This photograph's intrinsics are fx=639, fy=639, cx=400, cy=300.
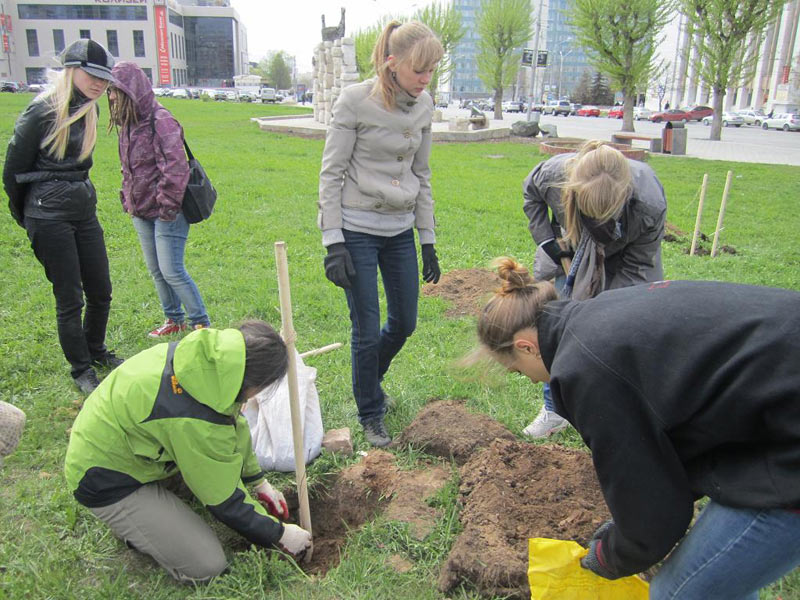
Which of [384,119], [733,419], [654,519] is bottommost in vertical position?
[654,519]

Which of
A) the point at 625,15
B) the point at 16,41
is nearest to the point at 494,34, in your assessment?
the point at 625,15

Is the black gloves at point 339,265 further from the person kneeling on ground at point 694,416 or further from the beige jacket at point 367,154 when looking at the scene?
the person kneeling on ground at point 694,416

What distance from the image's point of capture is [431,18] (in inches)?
1284

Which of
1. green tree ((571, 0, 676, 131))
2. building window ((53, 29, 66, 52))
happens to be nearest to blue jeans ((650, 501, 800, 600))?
green tree ((571, 0, 676, 131))

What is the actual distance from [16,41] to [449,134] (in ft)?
244

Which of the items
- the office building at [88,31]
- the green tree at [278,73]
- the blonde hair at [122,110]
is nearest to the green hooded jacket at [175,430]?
the blonde hair at [122,110]

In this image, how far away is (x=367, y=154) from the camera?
2822 mm

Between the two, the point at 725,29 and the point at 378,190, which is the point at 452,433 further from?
the point at 725,29

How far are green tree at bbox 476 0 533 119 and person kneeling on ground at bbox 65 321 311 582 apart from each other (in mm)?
Answer: 31362

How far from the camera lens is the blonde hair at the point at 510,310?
67.4 inches

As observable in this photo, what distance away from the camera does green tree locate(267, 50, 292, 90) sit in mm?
81500

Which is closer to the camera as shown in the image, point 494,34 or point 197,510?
point 197,510

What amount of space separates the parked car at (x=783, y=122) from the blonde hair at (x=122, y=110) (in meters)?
34.6

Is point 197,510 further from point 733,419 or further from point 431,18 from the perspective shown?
point 431,18
